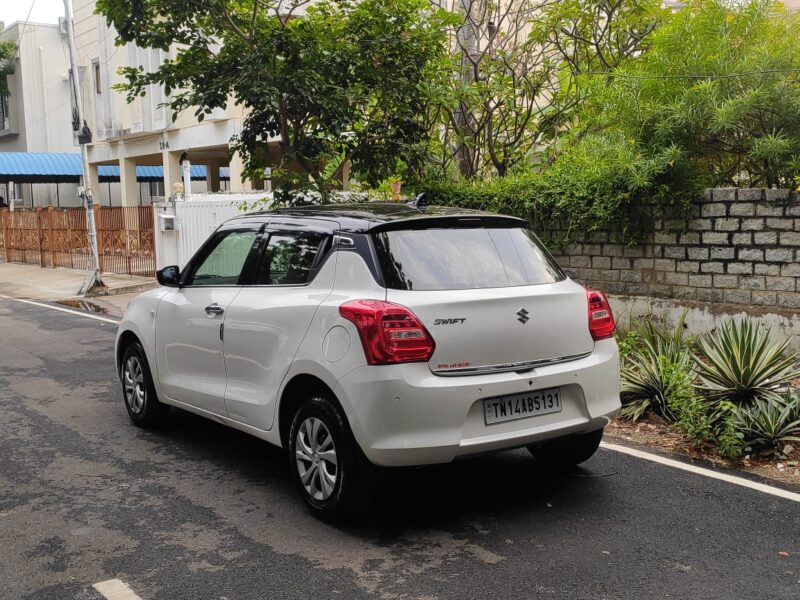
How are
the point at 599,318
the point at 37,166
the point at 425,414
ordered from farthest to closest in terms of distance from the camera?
1. the point at 37,166
2. the point at 599,318
3. the point at 425,414

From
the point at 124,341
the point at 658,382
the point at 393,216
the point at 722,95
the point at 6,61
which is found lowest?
the point at 658,382

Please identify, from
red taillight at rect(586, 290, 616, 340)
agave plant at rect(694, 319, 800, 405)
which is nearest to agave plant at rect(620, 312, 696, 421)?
agave plant at rect(694, 319, 800, 405)

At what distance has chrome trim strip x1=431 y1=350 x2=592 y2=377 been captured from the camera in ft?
14.3

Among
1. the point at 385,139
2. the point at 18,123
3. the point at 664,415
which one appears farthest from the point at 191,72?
the point at 18,123

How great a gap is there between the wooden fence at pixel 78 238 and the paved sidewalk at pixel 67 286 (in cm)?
41

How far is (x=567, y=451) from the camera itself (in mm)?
5508

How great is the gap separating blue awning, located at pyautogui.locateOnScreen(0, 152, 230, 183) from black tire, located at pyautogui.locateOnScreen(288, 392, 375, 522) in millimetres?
32750

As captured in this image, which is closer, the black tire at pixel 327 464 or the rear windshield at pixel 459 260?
the black tire at pixel 327 464

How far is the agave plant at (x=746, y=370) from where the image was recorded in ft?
20.8

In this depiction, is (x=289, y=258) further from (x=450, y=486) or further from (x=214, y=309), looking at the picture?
(x=450, y=486)

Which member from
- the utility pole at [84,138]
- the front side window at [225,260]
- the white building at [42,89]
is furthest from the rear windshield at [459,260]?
the white building at [42,89]

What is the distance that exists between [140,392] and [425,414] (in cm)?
340

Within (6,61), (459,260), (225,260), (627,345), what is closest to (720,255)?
(627,345)

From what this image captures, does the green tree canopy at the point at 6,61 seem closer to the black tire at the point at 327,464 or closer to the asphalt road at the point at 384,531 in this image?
the asphalt road at the point at 384,531
